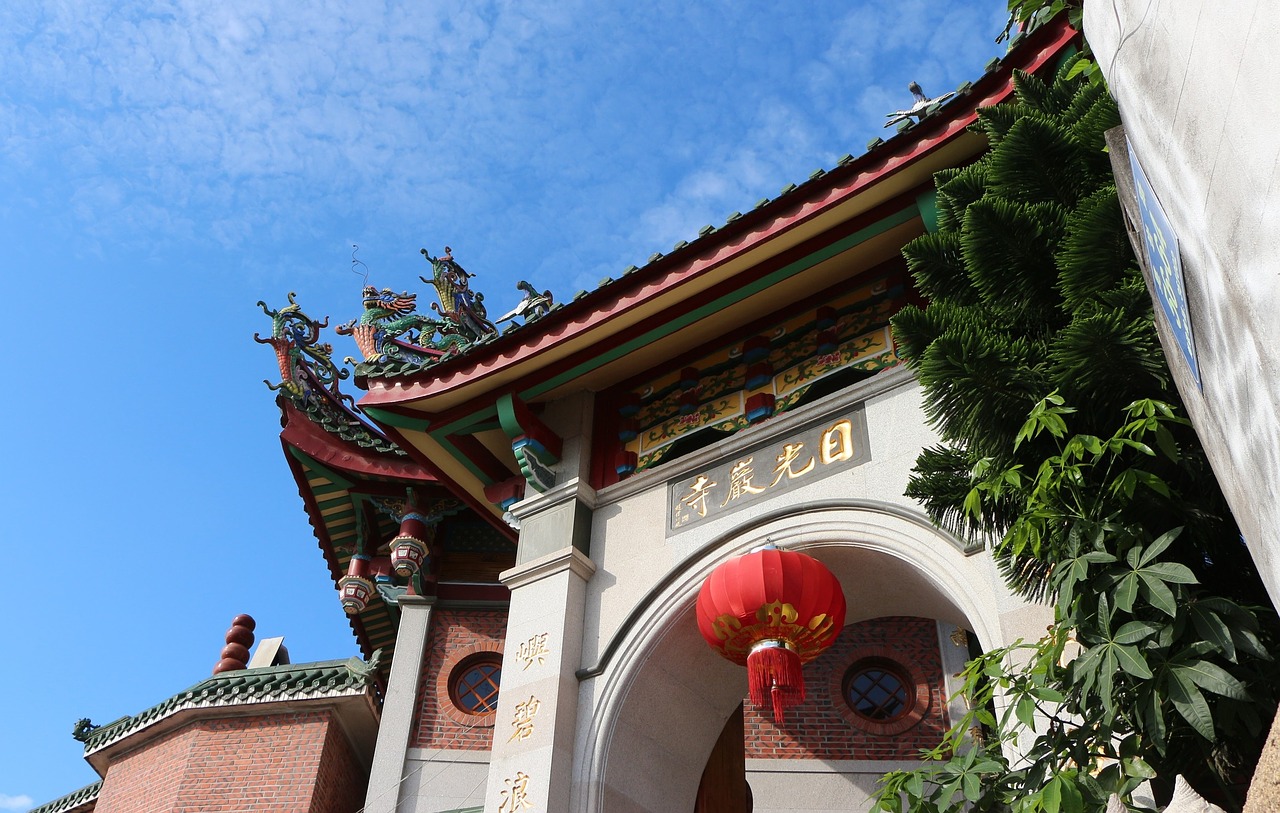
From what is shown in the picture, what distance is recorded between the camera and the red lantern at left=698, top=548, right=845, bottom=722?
545cm

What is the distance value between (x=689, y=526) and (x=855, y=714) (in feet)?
10.1

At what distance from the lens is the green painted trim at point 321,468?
10211 mm

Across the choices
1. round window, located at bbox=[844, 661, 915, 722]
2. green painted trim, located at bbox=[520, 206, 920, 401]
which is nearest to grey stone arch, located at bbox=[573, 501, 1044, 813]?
green painted trim, located at bbox=[520, 206, 920, 401]

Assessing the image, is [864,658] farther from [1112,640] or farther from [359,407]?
[1112,640]

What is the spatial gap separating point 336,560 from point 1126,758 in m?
8.89

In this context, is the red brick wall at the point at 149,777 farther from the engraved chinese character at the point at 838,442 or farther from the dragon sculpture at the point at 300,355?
the engraved chinese character at the point at 838,442

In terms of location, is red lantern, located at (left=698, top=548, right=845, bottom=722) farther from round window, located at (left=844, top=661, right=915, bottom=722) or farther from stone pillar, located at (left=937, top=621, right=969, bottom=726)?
round window, located at (left=844, top=661, right=915, bottom=722)

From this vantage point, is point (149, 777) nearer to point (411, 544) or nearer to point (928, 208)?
point (411, 544)

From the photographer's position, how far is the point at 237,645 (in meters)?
11.6

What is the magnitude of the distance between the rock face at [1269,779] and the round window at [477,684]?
779 cm

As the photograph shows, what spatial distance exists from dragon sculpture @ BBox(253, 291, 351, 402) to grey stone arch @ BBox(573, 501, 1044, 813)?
4.98m

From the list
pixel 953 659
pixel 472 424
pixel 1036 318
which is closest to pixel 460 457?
pixel 472 424

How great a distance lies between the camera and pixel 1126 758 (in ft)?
10.9

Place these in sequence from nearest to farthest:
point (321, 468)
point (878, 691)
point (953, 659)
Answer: point (953, 659), point (878, 691), point (321, 468)
